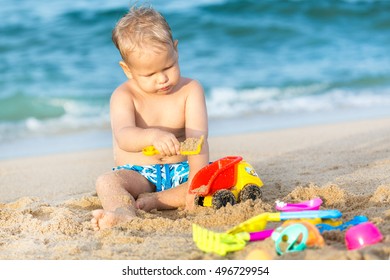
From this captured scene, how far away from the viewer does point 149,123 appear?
3.69m

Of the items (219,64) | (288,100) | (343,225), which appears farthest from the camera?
(219,64)

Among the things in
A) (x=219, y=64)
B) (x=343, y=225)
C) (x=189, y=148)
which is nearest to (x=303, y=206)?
(x=343, y=225)

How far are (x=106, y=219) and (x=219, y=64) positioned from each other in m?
6.86

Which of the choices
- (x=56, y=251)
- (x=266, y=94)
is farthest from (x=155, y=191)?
(x=266, y=94)

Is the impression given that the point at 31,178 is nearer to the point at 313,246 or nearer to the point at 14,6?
the point at 313,246

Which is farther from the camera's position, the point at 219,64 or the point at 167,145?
the point at 219,64

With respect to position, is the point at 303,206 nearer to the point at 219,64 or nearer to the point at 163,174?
the point at 163,174

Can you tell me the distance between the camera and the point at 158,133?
323 centimetres

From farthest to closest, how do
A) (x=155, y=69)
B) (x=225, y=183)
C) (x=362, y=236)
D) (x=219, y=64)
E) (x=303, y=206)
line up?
(x=219, y=64) < (x=155, y=69) < (x=225, y=183) < (x=303, y=206) < (x=362, y=236)

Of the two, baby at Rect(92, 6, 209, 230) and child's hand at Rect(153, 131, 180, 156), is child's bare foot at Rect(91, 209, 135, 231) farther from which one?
child's hand at Rect(153, 131, 180, 156)

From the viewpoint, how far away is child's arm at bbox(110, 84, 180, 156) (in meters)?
3.12

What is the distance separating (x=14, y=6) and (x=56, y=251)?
10350 mm

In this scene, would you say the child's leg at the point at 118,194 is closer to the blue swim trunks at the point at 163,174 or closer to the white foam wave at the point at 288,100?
the blue swim trunks at the point at 163,174
